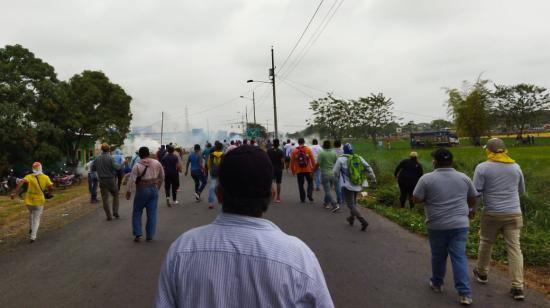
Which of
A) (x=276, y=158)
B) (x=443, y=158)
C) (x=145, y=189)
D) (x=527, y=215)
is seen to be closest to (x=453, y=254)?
(x=443, y=158)

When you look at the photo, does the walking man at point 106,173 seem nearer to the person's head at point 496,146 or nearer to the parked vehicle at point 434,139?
the person's head at point 496,146

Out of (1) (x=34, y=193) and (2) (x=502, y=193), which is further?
(1) (x=34, y=193)

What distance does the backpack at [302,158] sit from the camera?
40.4 feet

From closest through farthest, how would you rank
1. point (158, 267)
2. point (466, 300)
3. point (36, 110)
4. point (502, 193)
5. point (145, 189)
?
point (466, 300) < point (502, 193) < point (158, 267) < point (145, 189) < point (36, 110)

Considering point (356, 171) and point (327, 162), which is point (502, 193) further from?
point (327, 162)

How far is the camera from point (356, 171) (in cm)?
862

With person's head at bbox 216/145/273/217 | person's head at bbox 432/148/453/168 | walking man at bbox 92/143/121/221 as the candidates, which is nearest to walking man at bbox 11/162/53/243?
walking man at bbox 92/143/121/221

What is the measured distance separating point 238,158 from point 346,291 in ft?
12.5

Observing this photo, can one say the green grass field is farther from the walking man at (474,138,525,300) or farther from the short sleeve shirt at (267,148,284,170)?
the short sleeve shirt at (267,148,284,170)

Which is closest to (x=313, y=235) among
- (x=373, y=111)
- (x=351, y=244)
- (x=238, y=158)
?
(x=351, y=244)

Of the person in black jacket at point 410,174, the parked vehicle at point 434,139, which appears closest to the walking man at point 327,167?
the person in black jacket at point 410,174

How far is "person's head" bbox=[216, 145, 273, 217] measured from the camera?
190cm

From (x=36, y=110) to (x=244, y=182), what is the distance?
24.8 metres

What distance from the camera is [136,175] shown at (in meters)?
7.96
